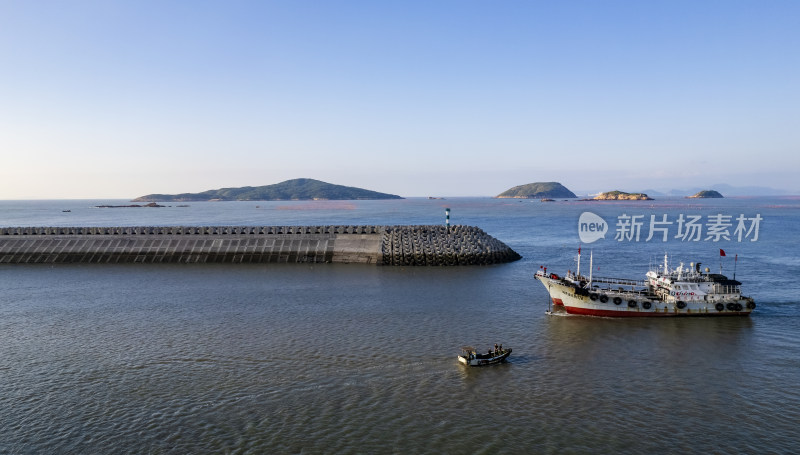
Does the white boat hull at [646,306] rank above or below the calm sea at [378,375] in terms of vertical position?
above

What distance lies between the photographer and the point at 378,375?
28.9 meters

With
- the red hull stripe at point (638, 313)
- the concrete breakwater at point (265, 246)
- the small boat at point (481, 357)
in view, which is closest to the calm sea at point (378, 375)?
the small boat at point (481, 357)

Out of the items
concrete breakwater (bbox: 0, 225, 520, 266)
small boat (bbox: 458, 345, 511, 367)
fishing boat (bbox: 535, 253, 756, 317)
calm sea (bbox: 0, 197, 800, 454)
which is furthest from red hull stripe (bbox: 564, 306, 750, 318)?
concrete breakwater (bbox: 0, 225, 520, 266)

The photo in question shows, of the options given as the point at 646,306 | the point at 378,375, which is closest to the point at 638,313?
the point at 646,306

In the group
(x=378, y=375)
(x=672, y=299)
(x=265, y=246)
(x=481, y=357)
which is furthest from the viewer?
(x=265, y=246)

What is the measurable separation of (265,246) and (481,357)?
53.0 m

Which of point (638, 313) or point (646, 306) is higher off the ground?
point (646, 306)

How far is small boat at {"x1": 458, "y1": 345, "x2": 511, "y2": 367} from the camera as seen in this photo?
3022 centimetres

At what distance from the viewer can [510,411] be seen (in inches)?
974

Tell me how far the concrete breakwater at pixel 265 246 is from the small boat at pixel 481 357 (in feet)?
125

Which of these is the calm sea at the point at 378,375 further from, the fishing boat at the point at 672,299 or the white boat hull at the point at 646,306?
the fishing boat at the point at 672,299

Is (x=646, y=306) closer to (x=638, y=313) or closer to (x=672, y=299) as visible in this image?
(x=638, y=313)

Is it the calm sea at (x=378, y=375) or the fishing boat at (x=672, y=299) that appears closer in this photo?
the calm sea at (x=378, y=375)

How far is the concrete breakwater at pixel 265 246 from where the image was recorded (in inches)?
2810
